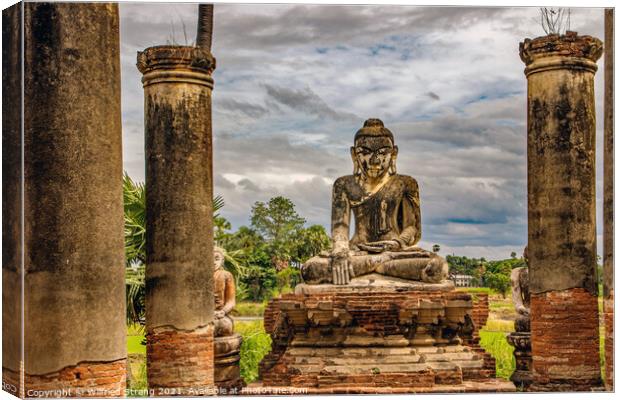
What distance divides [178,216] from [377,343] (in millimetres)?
2773

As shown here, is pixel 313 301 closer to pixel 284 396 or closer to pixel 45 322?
pixel 284 396

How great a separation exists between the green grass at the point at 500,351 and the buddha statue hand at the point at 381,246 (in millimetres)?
2663

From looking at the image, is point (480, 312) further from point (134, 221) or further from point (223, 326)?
point (134, 221)

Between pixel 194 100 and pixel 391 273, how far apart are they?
10.6 ft

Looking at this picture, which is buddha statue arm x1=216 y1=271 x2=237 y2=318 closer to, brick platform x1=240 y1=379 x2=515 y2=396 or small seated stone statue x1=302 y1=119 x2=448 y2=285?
small seated stone statue x1=302 y1=119 x2=448 y2=285

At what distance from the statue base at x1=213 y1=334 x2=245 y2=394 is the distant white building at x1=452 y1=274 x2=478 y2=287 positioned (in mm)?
7258

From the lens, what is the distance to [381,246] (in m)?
15.0

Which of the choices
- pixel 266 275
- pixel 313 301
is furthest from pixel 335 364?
pixel 266 275

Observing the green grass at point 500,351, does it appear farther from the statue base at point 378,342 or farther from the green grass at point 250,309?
the green grass at point 250,309

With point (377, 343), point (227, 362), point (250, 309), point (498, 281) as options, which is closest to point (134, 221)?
point (227, 362)

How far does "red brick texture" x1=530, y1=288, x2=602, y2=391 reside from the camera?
13.8m

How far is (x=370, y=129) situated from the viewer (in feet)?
50.5

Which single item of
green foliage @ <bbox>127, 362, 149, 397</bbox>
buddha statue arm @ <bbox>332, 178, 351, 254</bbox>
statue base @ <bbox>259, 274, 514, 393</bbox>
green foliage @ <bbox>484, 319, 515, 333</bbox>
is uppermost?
buddha statue arm @ <bbox>332, 178, 351, 254</bbox>

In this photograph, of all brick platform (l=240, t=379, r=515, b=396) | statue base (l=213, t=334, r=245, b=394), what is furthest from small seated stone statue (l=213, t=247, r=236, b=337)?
brick platform (l=240, t=379, r=515, b=396)
